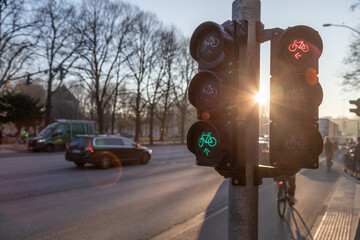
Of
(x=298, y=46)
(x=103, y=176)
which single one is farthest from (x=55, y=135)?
(x=298, y=46)

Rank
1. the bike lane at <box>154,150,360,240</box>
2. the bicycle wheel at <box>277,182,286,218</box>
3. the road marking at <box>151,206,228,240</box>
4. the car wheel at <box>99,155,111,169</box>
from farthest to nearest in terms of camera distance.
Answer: the car wheel at <box>99,155,111,169</box>
the bicycle wheel at <box>277,182,286,218</box>
the bike lane at <box>154,150,360,240</box>
the road marking at <box>151,206,228,240</box>

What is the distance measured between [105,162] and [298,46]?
12722 millimetres

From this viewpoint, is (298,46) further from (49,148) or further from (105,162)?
(49,148)

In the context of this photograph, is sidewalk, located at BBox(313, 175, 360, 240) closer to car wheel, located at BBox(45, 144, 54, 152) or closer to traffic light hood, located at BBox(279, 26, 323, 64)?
traffic light hood, located at BBox(279, 26, 323, 64)

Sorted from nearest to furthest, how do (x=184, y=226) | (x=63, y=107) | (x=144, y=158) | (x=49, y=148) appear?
1. (x=184, y=226)
2. (x=144, y=158)
3. (x=49, y=148)
4. (x=63, y=107)

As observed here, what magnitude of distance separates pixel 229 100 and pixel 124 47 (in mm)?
32971

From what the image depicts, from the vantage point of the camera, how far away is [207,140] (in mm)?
1898

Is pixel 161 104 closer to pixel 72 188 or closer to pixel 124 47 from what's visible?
pixel 124 47

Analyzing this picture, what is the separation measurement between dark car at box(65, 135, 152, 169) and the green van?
392 inches

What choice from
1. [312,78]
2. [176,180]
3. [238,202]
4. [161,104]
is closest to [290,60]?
[312,78]

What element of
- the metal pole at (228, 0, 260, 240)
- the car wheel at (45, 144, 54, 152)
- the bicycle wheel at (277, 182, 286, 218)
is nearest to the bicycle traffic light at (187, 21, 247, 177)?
the metal pole at (228, 0, 260, 240)

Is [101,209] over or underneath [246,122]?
underneath

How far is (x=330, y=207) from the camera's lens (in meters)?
7.49

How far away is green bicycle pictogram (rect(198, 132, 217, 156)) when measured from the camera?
1860mm
